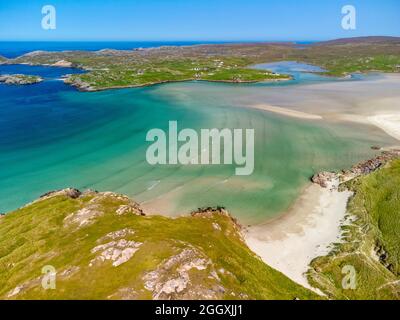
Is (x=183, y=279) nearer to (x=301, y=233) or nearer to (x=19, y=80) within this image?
(x=301, y=233)

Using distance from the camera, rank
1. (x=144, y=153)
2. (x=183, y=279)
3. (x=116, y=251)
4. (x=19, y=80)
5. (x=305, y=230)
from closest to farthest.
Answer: (x=183, y=279) < (x=116, y=251) < (x=305, y=230) < (x=144, y=153) < (x=19, y=80)

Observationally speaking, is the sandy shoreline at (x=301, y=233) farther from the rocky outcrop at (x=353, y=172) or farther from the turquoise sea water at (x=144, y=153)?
the rocky outcrop at (x=353, y=172)

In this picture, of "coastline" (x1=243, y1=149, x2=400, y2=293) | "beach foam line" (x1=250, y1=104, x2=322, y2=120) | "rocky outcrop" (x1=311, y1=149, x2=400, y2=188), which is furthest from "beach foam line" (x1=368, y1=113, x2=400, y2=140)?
"coastline" (x1=243, y1=149, x2=400, y2=293)

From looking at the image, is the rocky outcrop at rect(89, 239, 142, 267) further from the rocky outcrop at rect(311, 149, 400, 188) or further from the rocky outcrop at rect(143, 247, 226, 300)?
the rocky outcrop at rect(311, 149, 400, 188)

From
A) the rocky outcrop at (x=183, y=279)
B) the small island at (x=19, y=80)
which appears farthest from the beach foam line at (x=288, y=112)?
the small island at (x=19, y=80)

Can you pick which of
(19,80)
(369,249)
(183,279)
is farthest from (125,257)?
(19,80)

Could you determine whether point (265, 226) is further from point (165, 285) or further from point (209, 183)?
point (165, 285)

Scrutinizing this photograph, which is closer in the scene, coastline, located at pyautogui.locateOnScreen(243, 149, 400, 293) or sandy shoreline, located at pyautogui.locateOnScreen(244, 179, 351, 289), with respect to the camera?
sandy shoreline, located at pyautogui.locateOnScreen(244, 179, 351, 289)
